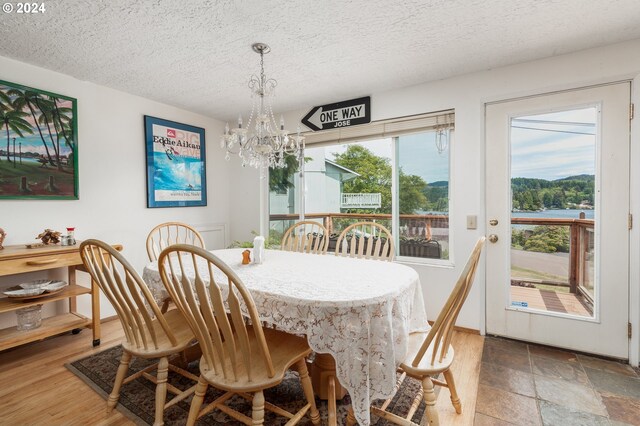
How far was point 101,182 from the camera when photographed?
2955mm

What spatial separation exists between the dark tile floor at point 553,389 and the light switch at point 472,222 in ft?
3.24

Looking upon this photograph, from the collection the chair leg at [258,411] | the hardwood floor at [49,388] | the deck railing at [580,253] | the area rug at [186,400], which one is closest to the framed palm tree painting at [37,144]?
the hardwood floor at [49,388]

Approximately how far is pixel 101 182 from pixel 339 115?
249 cm

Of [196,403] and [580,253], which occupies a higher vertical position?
[580,253]

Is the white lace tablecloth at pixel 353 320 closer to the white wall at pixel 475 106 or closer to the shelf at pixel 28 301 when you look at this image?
the white wall at pixel 475 106

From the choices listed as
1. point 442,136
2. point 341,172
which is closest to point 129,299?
point 341,172

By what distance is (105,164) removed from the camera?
2.98m

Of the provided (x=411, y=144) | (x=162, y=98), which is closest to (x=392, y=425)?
(x=411, y=144)

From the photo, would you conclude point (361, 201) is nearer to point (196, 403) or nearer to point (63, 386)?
point (196, 403)

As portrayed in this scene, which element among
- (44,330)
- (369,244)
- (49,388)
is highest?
(369,244)

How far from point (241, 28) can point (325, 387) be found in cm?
229

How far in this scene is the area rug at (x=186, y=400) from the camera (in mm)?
1633

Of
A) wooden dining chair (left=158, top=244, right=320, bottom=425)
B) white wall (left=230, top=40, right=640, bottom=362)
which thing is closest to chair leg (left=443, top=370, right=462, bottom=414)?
wooden dining chair (left=158, top=244, right=320, bottom=425)

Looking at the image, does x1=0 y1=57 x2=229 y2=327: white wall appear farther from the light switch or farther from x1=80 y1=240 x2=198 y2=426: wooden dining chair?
the light switch
